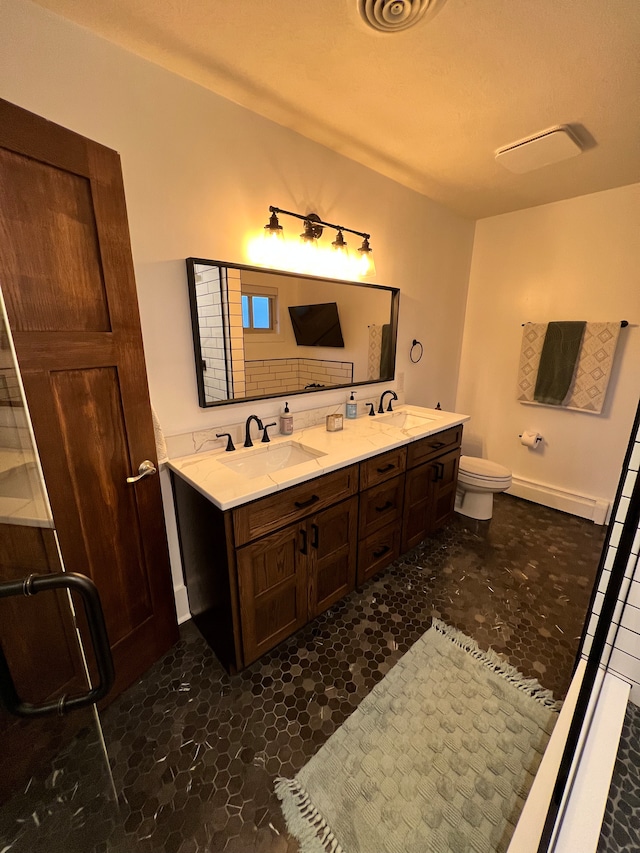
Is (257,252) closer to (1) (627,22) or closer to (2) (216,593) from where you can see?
(1) (627,22)

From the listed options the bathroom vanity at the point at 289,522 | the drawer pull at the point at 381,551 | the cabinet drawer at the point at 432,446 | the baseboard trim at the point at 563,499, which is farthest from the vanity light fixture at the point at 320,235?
the baseboard trim at the point at 563,499

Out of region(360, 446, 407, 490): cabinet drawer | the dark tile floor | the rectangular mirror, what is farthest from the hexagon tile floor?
the rectangular mirror

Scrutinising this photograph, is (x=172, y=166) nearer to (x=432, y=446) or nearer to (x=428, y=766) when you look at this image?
(x=432, y=446)

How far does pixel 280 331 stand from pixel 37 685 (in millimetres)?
1735

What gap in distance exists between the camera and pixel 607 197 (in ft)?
7.64

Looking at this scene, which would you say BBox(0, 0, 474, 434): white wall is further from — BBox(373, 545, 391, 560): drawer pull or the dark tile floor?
the dark tile floor

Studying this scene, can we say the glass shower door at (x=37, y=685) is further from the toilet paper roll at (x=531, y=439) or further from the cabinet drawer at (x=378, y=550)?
the toilet paper roll at (x=531, y=439)

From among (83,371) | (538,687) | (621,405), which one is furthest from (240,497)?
(621,405)

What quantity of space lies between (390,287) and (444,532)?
1.83 metres

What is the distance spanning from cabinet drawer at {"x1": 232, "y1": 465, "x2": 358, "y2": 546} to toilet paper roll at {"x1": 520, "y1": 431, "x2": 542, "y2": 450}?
200cm

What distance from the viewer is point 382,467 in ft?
5.92

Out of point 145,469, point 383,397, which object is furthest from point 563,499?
point 145,469

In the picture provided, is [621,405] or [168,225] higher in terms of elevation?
[168,225]

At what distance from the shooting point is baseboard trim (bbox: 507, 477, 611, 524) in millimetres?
2648
